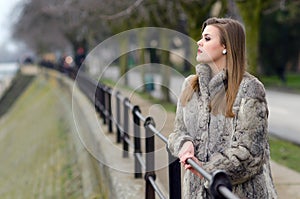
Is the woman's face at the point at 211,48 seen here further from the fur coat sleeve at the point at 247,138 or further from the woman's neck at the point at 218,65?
the fur coat sleeve at the point at 247,138

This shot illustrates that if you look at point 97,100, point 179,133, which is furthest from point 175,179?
point 97,100

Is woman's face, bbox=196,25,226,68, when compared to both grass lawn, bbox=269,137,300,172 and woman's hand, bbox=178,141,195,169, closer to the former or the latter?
woman's hand, bbox=178,141,195,169

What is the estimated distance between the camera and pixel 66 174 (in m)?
11.9

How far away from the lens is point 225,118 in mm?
3094

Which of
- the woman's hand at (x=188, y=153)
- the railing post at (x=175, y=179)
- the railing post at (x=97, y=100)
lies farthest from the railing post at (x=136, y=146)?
the railing post at (x=97, y=100)

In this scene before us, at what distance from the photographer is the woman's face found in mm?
3160

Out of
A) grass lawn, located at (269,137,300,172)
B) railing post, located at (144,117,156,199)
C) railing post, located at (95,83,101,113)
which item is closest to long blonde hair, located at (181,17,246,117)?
railing post, located at (144,117,156,199)

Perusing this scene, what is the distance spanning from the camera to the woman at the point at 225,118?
3020mm

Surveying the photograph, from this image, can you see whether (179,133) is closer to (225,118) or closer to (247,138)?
(225,118)

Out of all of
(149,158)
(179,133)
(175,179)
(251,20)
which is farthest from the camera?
(251,20)

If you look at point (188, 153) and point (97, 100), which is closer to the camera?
point (188, 153)

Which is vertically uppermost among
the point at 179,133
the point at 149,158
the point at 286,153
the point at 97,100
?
the point at 97,100

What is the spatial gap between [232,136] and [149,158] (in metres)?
3.05

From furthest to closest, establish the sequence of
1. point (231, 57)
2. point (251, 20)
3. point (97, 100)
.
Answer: point (97, 100), point (251, 20), point (231, 57)
